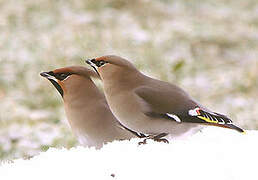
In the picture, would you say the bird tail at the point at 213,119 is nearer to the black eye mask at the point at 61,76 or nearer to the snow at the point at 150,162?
the snow at the point at 150,162

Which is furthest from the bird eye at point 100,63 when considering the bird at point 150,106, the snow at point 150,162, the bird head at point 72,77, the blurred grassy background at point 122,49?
the blurred grassy background at point 122,49

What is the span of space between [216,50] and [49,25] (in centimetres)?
293

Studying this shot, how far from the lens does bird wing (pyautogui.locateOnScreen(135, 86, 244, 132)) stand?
3.47 m

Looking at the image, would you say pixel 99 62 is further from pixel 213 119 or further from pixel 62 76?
pixel 213 119

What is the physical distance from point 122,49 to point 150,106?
734 cm

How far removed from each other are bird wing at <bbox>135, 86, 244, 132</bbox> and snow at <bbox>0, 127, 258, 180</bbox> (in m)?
0.12

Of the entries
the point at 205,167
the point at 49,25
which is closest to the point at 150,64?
the point at 49,25

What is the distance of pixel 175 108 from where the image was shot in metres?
3.59

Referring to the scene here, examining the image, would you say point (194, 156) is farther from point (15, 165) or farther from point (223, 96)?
point (223, 96)

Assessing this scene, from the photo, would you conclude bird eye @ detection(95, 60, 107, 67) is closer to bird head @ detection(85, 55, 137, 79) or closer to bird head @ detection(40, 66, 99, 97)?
bird head @ detection(85, 55, 137, 79)

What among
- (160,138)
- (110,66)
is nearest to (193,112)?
(160,138)

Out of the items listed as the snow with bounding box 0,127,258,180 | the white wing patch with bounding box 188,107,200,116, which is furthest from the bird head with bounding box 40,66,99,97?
the white wing patch with bounding box 188,107,200,116

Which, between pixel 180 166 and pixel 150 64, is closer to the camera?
pixel 180 166

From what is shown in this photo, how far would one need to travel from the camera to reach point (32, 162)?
11.0 feet
